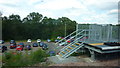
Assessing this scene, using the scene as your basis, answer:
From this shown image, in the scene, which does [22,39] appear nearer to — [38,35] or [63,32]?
[38,35]

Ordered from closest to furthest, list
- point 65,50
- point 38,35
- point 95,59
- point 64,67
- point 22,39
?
point 64,67 → point 95,59 → point 65,50 → point 22,39 → point 38,35

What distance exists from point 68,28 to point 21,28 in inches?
548

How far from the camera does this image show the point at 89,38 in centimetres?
821

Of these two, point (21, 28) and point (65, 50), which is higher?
point (21, 28)

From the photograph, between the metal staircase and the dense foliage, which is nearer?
the metal staircase

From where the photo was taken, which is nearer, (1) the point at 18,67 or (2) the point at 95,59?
(1) the point at 18,67

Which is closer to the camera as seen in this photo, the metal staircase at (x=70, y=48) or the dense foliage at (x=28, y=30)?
the metal staircase at (x=70, y=48)

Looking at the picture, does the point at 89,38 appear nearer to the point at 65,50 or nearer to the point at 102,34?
the point at 102,34

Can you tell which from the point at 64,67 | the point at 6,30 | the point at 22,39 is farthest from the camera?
the point at 22,39

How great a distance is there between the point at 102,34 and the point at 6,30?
909 inches

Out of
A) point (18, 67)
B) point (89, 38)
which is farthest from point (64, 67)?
point (89, 38)

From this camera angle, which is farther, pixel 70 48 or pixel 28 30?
pixel 28 30

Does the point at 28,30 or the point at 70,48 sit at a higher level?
the point at 28,30

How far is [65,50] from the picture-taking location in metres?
7.39
